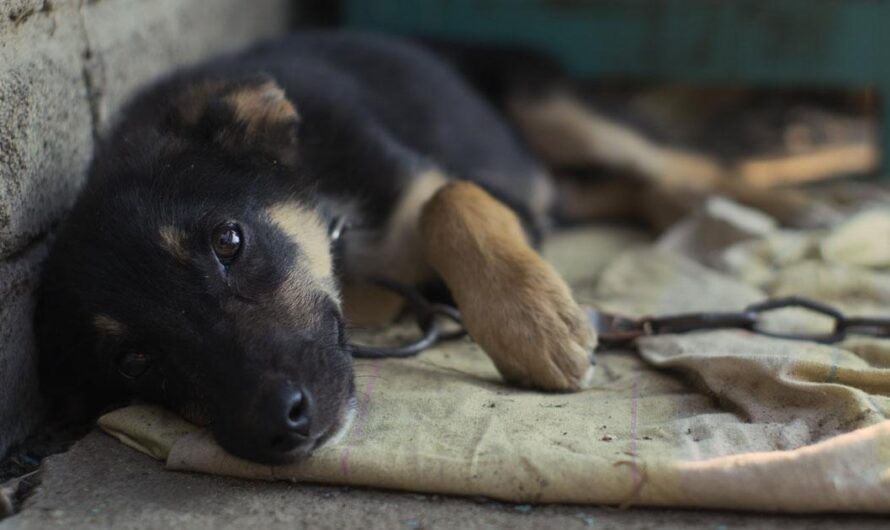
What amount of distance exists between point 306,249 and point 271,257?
203 millimetres

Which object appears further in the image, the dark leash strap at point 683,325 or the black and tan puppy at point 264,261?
the dark leash strap at point 683,325

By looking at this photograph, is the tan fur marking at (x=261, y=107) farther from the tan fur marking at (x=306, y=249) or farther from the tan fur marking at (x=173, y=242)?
the tan fur marking at (x=173, y=242)

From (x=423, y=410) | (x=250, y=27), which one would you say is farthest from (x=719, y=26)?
(x=423, y=410)

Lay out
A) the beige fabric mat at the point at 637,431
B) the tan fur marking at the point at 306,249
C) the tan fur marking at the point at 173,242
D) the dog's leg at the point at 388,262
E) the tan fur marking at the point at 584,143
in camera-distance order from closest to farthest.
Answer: the beige fabric mat at the point at 637,431, the tan fur marking at the point at 173,242, the tan fur marking at the point at 306,249, the dog's leg at the point at 388,262, the tan fur marking at the point at 584,143

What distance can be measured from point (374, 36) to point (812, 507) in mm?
3400

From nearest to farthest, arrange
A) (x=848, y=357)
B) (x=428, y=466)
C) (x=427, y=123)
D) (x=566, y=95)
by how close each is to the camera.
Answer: (x=428, y=466), (x=848, y=357), (x=427, y=123), (x=566, y=95)

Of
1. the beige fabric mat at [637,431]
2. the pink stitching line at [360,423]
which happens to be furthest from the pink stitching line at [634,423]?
the pink stitching line at [360,423]

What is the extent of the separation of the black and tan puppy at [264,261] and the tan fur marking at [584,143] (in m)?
1.56

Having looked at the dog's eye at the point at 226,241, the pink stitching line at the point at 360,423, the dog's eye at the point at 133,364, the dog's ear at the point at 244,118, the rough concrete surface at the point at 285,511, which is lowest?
the rough concrete surface at the point at 285,511

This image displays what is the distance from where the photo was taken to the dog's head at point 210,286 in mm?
2584

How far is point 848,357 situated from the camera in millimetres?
3117

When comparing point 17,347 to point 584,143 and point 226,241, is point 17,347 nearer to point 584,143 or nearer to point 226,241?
point 226,241

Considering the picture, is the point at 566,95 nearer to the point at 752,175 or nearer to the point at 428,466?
the point at 752,175

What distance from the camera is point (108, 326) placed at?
2.85 m
